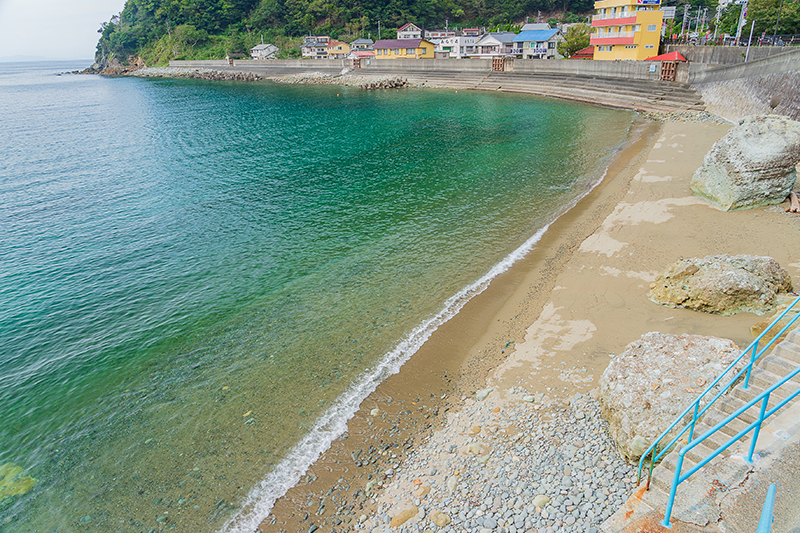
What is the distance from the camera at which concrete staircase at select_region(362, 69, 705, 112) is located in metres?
50.9

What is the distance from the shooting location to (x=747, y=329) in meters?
12.6

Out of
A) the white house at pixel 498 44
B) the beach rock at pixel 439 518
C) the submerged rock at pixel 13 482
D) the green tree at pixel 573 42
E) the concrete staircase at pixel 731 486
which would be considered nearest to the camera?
the concrete staircase at pixel 731 486

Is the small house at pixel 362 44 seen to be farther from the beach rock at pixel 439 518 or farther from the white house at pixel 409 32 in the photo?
the beach rock at pixel 439 518

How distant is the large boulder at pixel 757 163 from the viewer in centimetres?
2075

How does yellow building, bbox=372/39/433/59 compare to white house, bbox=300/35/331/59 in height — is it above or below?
below

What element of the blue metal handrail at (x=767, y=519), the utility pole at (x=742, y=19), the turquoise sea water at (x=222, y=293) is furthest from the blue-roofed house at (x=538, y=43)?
A: the blue metal handrail at (x=767, y=519)

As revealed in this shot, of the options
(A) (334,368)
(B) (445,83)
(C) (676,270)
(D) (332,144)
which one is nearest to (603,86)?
(B) (445,83)

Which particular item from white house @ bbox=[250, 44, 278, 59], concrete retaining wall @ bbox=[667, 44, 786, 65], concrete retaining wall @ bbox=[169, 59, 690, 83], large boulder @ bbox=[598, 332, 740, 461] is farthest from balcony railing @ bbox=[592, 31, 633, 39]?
white house @ bbox=[250, 44, 278, 59]

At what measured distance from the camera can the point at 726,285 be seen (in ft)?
44.4

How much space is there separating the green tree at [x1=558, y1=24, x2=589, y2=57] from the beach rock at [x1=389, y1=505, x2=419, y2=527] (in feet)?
298

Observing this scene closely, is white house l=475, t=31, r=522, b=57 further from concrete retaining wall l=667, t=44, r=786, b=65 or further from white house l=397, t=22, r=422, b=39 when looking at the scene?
concrete retaining wall l=667, t=44, r=786, b=65

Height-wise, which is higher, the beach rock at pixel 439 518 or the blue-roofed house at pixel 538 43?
the blue-roofed house at pixel 538 43

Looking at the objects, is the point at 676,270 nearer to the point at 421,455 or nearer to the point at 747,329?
the point at 747,329

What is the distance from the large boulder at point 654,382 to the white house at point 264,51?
146724mm
